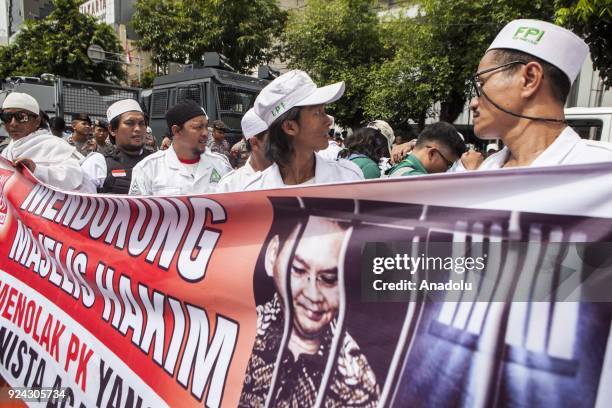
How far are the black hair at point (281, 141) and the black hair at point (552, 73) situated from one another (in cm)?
91

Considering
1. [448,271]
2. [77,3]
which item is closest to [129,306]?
[448,271]

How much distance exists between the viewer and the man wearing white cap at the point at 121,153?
3.41 metres

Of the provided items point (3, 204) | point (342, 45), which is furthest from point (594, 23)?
point (342, 45)

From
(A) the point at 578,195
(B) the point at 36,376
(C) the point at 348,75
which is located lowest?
(B) the point at 36,376

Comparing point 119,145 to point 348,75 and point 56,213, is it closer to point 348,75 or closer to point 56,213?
point 56,213

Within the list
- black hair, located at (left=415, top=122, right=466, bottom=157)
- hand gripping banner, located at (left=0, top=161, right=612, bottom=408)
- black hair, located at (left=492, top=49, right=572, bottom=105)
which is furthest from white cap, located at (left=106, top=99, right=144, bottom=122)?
black hair, located at (left=492, top=49, right=572, bottom=105)

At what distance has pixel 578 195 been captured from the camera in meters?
1.10

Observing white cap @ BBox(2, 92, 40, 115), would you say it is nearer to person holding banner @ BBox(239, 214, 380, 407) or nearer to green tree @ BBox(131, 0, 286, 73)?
person holding banner @ BBox(239, 214, 380, 407)

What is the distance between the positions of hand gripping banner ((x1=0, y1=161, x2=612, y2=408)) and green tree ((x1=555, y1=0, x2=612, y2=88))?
6884 millimetres

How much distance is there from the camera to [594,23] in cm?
757

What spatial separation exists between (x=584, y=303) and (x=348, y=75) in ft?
54.7

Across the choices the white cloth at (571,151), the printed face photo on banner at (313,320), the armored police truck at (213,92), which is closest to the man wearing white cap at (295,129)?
the printed face photo on banner at (313,320)

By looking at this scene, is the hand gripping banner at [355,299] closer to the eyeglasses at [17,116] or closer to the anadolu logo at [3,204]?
the anadolu logo at [3,204]

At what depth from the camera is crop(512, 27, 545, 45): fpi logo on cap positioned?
144 cm
